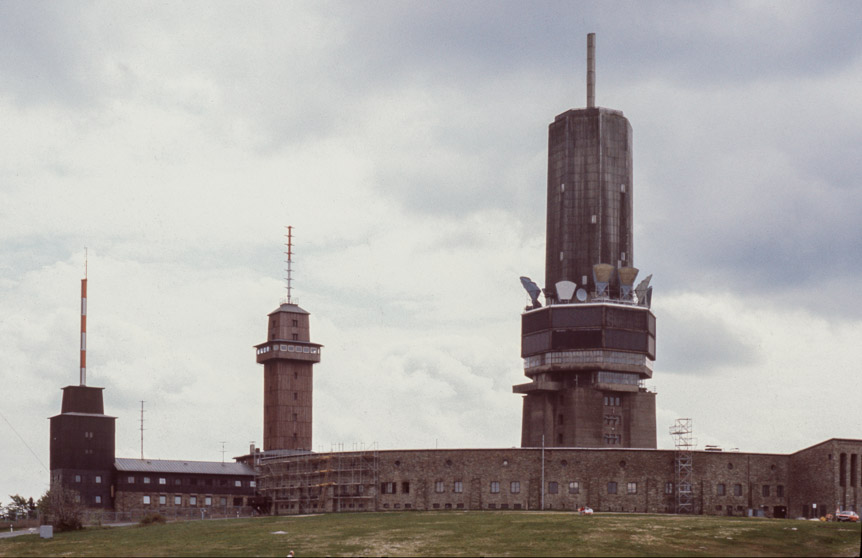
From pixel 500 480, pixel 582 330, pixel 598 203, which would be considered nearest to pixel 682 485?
pixel 500 480

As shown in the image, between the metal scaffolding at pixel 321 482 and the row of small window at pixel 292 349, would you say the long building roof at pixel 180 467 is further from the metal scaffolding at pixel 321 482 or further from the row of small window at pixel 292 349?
the row of small window at pixel 292 349

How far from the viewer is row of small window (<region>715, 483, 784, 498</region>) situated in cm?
13100

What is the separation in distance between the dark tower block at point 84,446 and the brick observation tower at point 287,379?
972 inches

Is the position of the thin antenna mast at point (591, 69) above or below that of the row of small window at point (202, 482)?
above

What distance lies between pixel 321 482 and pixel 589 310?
4100 cm

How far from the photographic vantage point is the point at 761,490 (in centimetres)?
13150

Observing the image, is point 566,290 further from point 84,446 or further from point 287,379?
point 84,446

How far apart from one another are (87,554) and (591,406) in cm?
8277

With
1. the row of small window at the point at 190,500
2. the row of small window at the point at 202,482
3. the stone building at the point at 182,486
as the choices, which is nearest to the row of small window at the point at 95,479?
the stone building at the point at 182,486

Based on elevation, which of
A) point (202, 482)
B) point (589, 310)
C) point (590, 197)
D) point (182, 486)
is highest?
point (590, 197)

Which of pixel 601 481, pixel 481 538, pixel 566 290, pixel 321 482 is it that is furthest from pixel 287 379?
pixel 481 538

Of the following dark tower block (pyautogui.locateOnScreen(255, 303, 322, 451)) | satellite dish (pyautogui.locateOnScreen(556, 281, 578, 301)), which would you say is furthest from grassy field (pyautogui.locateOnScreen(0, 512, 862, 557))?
dark tower block (pyautogui.locateOnScreen(255, 303, 322, 451))

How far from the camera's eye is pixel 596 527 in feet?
299

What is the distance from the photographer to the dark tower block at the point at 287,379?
16962 centimetres
